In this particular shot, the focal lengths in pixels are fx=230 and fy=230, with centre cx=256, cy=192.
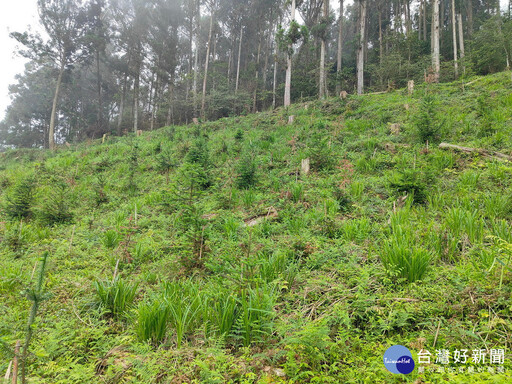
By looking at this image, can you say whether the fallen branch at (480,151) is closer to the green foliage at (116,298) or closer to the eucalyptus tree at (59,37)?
the green foliage at (116,298)

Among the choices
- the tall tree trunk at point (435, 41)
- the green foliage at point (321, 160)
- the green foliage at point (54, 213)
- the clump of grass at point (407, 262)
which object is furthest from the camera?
the tall tree trunk at point (435, 41)

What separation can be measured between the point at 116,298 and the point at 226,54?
39.3 m

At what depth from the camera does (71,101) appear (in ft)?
109

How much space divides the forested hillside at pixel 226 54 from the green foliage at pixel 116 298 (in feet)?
52.4

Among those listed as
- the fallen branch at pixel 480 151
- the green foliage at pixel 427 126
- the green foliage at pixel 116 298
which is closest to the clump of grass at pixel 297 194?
the green foliage at pixel 116 298

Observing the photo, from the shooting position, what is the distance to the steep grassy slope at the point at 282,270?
1606 millimetres

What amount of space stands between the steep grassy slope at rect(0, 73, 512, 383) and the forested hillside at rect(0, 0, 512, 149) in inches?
477

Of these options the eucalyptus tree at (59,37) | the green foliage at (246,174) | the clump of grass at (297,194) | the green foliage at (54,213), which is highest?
the eucalyptus tree at (59,37)

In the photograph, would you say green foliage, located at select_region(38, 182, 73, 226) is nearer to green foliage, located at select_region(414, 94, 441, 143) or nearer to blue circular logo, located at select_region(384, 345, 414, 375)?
blue circular logo, located at select_region(384, 345, 414, 375)

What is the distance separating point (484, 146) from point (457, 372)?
6027 millimetres

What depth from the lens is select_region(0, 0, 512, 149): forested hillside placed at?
16.9 meters

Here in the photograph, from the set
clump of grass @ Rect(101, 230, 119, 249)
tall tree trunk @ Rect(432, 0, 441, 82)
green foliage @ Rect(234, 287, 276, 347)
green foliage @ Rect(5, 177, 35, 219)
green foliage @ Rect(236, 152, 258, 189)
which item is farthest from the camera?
tall tree trunk @ Rect(432, 0, 441, 82)

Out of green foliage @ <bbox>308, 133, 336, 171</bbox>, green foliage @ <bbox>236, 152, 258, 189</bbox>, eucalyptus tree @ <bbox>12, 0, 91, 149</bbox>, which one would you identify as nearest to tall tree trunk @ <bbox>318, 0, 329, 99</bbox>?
green foliage @ <bbox>308, 133, 336, 171</bbox>

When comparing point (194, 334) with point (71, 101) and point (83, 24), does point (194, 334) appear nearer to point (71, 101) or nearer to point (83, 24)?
point (83, 24)
